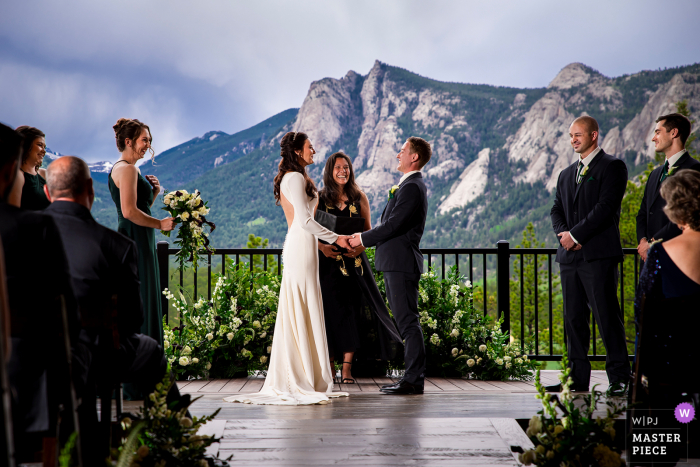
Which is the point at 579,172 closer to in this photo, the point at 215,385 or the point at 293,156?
the point at 293,156

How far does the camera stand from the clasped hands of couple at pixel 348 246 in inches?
151

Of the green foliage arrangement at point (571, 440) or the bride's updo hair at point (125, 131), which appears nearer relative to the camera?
the green foliage arrangement at point (571, 440)

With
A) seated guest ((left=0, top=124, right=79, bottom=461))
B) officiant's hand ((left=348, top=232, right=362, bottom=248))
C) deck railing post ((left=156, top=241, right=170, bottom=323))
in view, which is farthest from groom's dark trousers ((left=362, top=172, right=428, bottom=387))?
seated guest ((left=0, top=124, right=79, bottom=461))

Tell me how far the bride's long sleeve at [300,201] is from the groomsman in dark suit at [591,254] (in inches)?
60.7

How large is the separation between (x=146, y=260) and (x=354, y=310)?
1.58 meters

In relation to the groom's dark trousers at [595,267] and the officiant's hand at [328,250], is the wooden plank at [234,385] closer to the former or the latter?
the officiant's hand at [328,250]

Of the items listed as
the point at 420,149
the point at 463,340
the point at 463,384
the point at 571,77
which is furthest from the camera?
the point at 571,77

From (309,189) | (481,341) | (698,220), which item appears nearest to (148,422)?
(698,220)

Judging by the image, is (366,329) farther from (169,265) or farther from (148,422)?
(148,422)

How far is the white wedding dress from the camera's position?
3432 millimetres

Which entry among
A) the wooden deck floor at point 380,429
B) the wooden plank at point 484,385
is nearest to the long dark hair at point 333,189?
the wooden deck floor at point 380,429

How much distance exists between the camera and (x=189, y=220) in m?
3.66

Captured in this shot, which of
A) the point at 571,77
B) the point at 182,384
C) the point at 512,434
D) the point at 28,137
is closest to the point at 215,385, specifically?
the point at 182,384

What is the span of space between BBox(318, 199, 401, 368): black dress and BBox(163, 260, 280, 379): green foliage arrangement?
0.59 meters
